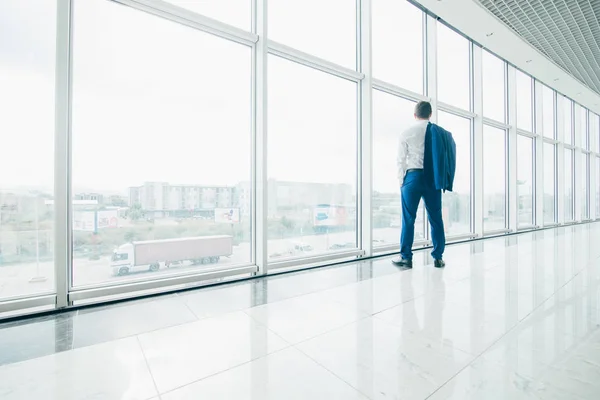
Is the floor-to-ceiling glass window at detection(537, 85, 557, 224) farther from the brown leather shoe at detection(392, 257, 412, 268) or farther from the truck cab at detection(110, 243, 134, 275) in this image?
the truck cab at detection(110, 243, 134, 275)

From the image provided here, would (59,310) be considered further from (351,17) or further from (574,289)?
(351,17)

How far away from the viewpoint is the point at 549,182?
7.21 m

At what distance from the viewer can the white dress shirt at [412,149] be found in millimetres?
2684

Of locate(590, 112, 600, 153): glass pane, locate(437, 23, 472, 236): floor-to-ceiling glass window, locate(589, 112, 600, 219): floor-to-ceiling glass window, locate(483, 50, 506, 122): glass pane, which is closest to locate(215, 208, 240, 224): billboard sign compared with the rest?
locate(437, 23, 472, 236): floor-to-ceiling glass window

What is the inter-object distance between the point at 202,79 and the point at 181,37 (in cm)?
34

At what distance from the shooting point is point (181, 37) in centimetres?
231

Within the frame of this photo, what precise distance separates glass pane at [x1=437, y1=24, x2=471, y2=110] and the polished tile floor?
3.22 m

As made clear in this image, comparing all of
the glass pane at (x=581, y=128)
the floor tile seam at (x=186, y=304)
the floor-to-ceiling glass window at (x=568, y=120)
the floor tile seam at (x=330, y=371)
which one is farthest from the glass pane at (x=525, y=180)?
the floor tile seam at (x=186, y=304)

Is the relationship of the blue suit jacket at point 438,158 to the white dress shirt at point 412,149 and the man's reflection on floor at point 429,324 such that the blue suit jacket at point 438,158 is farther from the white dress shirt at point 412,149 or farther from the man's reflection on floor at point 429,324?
the man's reflection on floor at point 429,324

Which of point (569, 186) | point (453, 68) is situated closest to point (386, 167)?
point (453, 68)

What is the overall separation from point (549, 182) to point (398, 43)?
6.14 m

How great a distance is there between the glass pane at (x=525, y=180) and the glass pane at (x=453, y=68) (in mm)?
2250

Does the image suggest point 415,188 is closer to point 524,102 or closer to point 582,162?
point 524,102

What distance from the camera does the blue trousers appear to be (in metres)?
2.68
